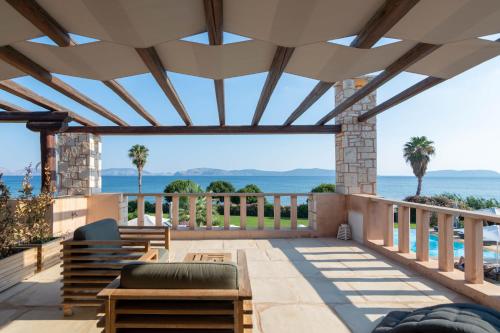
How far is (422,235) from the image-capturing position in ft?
13.5

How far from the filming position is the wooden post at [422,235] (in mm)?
4051

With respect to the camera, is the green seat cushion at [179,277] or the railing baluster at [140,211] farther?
the railing baluster at [140,211]

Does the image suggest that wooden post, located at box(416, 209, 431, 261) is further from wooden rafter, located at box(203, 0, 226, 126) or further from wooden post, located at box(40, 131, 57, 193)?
wooden post, located at box(40, 131, 57, 193)

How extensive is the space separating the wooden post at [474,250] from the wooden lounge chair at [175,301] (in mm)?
2743

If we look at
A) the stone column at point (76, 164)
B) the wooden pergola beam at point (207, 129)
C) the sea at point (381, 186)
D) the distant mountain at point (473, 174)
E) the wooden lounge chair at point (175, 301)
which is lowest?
the sea at point (381, 186)

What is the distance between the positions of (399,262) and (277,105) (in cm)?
340

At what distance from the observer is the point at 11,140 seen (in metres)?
24.7

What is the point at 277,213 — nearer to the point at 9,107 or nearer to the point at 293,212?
the point at 293,212

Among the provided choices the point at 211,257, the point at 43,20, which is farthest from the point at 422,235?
the point at 43,20

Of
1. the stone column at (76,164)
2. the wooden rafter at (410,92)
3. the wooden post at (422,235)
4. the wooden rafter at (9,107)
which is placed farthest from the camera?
the stone column at (76,164)

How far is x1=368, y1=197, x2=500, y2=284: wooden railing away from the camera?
318 cm

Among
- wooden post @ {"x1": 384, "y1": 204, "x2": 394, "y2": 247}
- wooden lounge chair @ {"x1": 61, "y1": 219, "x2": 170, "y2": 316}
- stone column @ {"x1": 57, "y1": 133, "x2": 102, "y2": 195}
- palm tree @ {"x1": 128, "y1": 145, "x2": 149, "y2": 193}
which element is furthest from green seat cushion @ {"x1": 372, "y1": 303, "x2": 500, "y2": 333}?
palm tree @ {"x1": 128, "y1": 145, "x2": 149, "y2": 193}

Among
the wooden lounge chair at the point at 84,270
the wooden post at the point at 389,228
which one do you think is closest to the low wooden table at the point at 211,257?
the wooden lounge chair at the point at 84,270

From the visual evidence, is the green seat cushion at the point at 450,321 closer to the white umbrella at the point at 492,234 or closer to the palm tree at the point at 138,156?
the white umbrella at the point at 492,234
